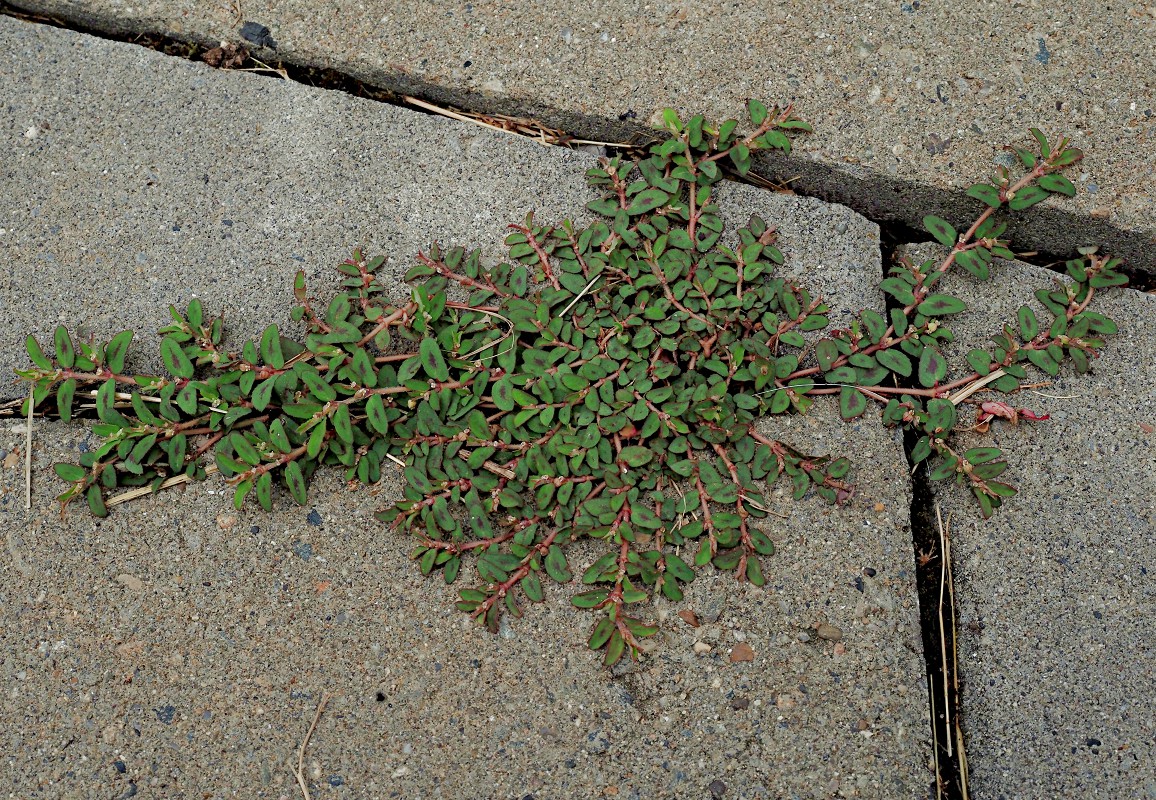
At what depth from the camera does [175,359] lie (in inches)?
79.0

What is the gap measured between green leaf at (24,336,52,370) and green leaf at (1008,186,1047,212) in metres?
2.25

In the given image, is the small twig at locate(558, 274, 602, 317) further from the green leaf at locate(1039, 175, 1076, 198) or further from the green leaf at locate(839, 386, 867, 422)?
the green leaf at locate(1039, 175, 1076, 198)

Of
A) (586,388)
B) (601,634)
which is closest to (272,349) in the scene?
(586,388)

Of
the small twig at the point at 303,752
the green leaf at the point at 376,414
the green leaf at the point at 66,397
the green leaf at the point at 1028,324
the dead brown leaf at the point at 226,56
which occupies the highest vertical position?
the green leaf at the point at 1028,324

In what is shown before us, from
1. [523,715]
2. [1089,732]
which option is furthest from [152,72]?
[1089,732]

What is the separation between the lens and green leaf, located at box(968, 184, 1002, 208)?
2.11 m

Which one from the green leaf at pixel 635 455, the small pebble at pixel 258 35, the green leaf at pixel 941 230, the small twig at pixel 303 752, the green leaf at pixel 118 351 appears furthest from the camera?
the small pebble at pixel 258 35

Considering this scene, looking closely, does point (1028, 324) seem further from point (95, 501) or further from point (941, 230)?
point (95, 501)

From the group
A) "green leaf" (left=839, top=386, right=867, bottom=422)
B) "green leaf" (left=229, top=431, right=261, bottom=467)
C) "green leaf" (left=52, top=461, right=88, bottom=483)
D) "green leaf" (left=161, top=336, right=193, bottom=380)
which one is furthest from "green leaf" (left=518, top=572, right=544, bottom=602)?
"green leaf" (left=52, top=461, right=88, bottom=483)

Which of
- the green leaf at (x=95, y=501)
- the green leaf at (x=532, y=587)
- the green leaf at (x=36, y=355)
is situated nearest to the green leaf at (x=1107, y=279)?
the green leaf at (x=532, y=587)

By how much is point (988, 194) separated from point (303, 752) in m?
1.97

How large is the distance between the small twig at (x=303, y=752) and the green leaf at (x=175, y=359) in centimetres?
78

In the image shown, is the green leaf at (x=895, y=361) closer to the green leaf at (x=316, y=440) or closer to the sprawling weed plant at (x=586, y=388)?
the sprawling weed plant at (x=586, y=388)

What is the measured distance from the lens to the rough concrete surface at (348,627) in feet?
5.87
